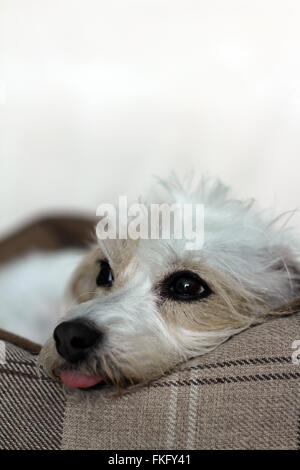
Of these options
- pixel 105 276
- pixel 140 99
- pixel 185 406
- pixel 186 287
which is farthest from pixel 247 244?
pixel 140 99

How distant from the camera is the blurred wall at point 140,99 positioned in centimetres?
252

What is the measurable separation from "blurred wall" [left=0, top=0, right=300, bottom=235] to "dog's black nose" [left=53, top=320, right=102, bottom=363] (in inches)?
56.0

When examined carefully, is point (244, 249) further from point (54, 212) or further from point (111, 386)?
point (54, 212)

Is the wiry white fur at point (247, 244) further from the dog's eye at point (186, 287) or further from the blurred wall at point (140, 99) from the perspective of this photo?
the blurred wall at point (140, 99)

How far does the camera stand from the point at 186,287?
55.3 inches

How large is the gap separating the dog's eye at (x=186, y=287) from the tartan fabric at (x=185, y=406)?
0.17 meters

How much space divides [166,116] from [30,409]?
6.21ft

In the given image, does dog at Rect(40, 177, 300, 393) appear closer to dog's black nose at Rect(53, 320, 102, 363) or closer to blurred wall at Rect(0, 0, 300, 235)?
dog's black nose at Rect(53, 320, 102, 363)

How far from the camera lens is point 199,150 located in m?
2.77
